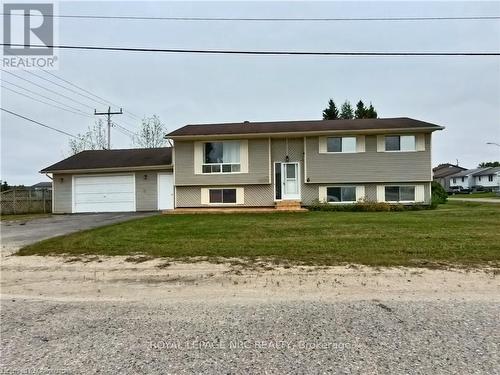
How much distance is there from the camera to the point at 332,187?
19406 millimetres

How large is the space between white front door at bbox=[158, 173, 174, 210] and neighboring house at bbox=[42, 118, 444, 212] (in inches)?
46.8

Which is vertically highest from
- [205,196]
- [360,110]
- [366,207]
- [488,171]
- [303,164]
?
[360,110]

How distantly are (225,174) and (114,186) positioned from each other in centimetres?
755

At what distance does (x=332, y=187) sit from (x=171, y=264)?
13894mm

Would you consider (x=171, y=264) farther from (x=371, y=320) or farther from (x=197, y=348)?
(x=371, y=320)

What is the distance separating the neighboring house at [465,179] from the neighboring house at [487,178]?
0.62 metres

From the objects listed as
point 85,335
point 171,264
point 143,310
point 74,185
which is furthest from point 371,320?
point 74,185

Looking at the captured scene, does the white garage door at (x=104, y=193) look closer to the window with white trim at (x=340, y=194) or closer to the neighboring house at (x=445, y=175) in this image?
the window with white trim at (x=340, y=194)

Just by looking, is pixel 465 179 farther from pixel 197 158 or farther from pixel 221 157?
pixel 197 158

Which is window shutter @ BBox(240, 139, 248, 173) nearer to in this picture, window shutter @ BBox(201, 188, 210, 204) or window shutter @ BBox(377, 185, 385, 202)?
window shutter @ BBox(201, 188, 210, 204)

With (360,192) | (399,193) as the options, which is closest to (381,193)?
(399,193)

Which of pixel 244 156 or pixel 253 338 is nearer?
pixel 253 338

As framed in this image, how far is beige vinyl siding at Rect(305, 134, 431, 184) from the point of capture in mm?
18844

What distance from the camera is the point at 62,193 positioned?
22344 mm
